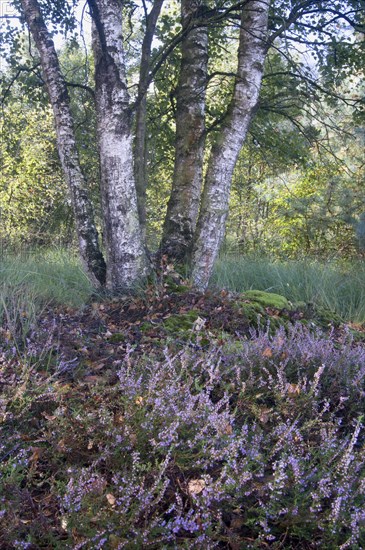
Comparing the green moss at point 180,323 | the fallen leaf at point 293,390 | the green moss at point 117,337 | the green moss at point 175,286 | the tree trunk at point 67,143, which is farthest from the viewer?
the tree trunk at point 67,143

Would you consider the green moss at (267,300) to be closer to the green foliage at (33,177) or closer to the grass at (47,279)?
the grass at (47,279)

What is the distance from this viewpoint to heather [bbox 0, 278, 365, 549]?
1.89 metres

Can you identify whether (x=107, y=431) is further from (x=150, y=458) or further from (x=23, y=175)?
(x=23, y=175)

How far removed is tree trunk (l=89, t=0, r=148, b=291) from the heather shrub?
102 inches

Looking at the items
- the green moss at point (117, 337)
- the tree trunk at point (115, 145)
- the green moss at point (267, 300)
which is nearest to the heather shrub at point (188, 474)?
the green moss at point (117, 337)

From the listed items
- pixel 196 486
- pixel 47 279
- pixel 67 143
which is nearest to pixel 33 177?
pixel 47 279

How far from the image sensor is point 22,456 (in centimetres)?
214

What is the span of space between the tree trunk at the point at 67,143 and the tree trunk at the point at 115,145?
61 cm

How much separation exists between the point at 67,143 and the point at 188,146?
4.55 feet

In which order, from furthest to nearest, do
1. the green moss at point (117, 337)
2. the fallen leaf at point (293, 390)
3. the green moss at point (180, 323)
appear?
the green moss at point (180, 323) < the green moss at point (117, 337) < the fallen leaf at point (293, 390)

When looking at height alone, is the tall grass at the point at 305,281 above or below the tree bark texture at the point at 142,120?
below

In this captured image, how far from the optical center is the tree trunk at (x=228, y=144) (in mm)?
5984

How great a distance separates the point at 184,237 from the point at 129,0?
4190mm

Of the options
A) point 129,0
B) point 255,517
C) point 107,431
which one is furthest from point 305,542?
point 129,0
